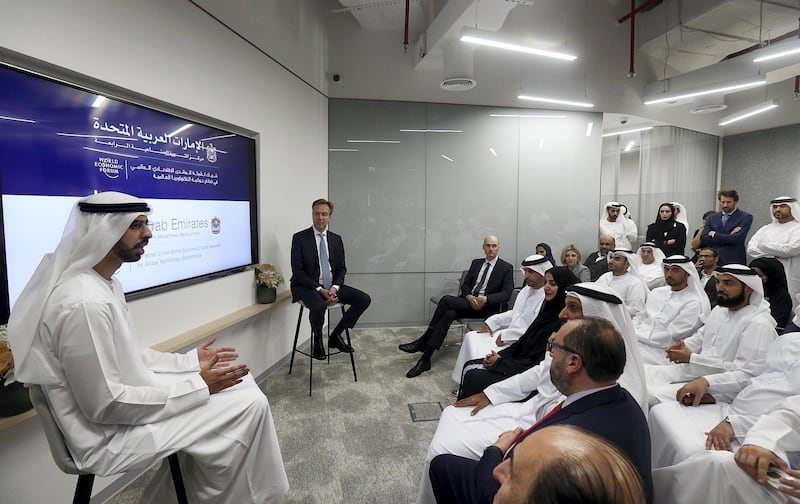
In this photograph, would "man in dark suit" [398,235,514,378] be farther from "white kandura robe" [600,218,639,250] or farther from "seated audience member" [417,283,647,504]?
"white kandura robe" [600,218,639,250]

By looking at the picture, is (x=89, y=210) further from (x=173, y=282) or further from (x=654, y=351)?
(x=654, y=351)

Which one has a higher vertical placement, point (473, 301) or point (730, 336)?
point (730, 336)

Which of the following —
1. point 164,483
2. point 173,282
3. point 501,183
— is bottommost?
point 164,483

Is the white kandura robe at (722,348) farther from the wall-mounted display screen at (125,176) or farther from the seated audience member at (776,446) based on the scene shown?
the wall-mounted display screen at (125,176)

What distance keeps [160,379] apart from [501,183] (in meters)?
5.12

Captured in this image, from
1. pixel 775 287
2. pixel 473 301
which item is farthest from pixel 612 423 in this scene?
pixel 473 301

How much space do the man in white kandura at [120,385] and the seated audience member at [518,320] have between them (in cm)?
202

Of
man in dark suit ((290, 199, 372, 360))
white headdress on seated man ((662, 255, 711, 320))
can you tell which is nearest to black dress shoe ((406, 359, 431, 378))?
man in dark suit ((290, 199, 372, 360))

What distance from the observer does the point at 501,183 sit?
19.9 ft

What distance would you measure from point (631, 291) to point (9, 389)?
4.40m

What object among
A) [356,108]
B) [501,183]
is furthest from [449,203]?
[356,108]

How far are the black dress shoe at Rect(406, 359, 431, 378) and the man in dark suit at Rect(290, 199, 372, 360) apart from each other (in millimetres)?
615

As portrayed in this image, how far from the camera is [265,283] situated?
12.1 feet

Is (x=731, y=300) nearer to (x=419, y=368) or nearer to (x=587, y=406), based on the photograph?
→ (x=587, y=406)
